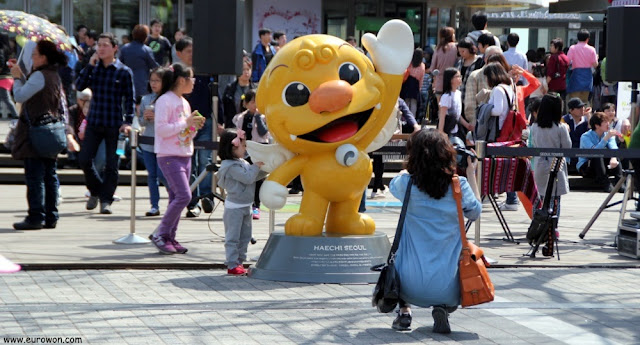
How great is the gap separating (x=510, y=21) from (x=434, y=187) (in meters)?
30.1

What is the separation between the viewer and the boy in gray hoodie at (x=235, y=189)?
1007 centimetres

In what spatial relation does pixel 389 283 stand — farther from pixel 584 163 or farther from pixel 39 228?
pixel 584 163

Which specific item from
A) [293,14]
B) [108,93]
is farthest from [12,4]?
[108,93]

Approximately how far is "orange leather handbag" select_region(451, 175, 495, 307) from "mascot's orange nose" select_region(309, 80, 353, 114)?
190 cm

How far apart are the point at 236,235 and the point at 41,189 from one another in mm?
3380

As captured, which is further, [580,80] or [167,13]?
[167,13]

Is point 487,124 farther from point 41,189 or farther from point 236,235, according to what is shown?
point 41,189

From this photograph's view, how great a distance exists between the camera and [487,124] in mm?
14570

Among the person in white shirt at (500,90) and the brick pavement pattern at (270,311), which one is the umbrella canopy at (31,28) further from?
the person in white shirt at (500,90)

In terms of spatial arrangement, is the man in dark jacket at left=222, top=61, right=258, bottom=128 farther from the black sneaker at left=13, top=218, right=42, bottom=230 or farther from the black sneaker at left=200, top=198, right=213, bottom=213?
the black sneaker at left=13, top=218, right=42, bottom=230

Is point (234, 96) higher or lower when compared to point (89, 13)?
lower

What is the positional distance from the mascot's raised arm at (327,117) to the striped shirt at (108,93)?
4309mm

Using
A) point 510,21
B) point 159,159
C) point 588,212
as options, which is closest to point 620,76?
point 588,212

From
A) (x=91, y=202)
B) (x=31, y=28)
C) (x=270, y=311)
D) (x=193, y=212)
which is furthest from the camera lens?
(x=91, y=202)
